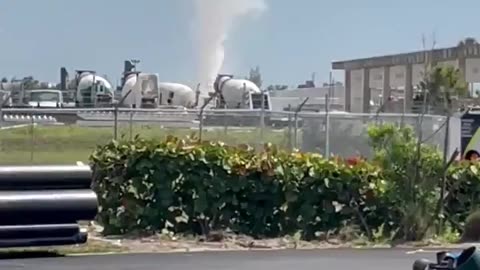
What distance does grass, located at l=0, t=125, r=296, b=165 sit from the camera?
27875 millimetres

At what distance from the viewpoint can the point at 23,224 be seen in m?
14.0

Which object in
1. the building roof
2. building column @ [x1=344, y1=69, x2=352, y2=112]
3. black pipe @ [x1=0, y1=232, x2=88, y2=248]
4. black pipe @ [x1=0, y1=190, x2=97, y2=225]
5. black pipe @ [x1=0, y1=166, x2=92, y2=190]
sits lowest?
black pipe @ [x1=0, y1=232, x2=88, y2=248]

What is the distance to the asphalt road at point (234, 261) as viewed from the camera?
1320 centimetres

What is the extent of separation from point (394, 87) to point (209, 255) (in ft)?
201

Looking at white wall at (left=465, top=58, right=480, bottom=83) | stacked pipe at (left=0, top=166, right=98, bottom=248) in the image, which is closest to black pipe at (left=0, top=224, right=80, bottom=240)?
stacked pipe at (left=0, top=166, right=98, bottom=248)

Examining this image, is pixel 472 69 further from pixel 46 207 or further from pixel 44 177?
pixel 46 207

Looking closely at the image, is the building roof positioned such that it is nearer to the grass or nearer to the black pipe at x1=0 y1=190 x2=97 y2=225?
the grass

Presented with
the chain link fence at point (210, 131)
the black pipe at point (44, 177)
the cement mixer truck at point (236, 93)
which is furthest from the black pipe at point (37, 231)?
the cement mixer truck at point (236, 93)

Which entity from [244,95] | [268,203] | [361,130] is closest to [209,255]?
[268,203]

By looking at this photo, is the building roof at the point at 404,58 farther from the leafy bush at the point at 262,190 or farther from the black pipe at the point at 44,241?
the black pipe at the point at 44,241

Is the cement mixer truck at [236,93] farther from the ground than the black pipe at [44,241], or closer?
farther from the ground

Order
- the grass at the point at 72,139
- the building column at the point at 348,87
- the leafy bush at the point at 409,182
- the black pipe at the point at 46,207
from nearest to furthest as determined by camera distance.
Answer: the black pipe at the point at 46,207 → the leafy bush at the point at 409,182 → the grass at the point at 72,139 → the building column at the point at 348,87

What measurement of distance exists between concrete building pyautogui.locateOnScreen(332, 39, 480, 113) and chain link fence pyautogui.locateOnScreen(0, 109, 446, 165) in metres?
26.9

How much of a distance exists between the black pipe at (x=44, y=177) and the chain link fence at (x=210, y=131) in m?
7.97
